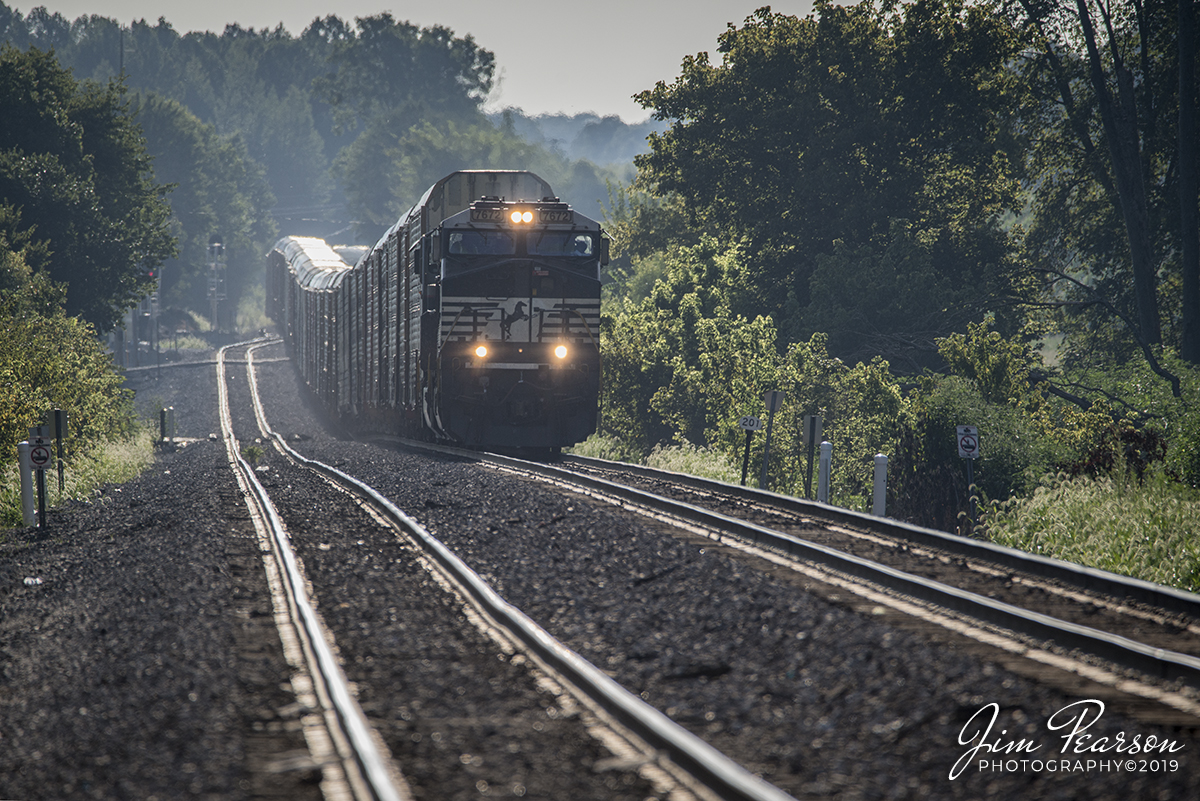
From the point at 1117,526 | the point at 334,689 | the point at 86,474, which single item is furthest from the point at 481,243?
the point at 334,689

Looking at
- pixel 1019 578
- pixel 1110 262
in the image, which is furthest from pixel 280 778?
pixel 1110 262

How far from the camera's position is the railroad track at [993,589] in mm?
5844

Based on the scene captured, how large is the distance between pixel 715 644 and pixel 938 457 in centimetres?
1321

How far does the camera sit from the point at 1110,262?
3447cm

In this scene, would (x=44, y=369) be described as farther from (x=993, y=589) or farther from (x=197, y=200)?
(x=197, y=200)

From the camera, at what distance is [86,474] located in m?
21.0

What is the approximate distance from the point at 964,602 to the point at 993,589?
954 millimetres

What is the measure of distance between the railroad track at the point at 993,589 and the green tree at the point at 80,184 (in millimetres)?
32137

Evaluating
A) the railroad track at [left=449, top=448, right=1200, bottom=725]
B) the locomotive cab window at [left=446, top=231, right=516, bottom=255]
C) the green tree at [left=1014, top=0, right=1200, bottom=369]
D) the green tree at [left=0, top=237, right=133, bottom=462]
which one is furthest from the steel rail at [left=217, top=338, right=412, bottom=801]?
the green tree at [left=1014, top=0, right=1200, bottom=369]

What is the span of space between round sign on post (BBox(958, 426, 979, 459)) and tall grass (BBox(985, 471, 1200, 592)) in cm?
89

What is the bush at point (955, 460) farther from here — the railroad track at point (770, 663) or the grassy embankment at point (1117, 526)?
the railroad track at point (770, 663)

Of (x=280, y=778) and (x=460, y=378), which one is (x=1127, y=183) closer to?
(x=460, y=378)
